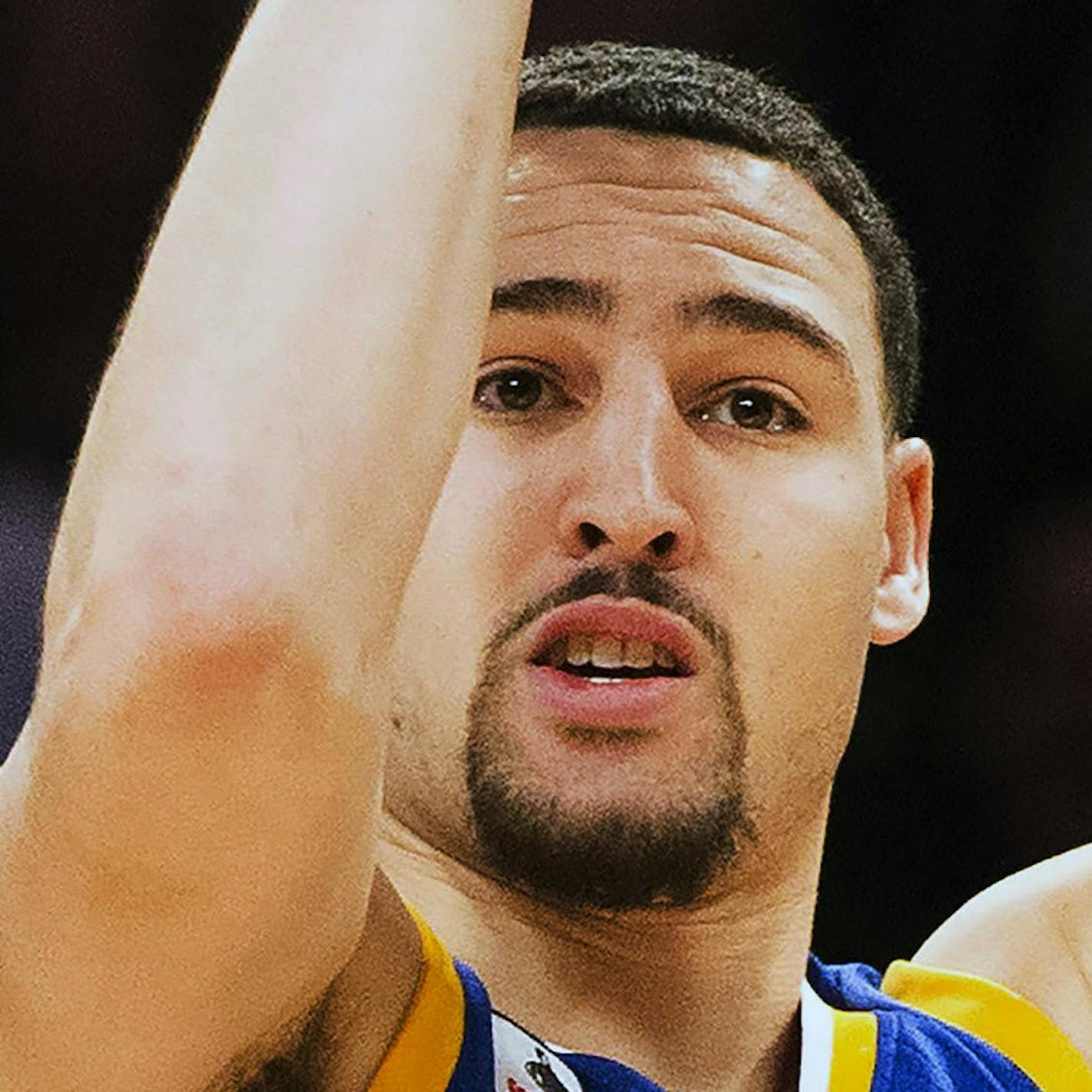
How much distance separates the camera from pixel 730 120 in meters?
1.38

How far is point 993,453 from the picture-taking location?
2359 millimetres

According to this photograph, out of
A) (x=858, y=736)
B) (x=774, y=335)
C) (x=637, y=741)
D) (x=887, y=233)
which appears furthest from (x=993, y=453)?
(x=637, y=741)

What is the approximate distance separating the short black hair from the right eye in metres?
0.20

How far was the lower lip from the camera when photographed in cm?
119

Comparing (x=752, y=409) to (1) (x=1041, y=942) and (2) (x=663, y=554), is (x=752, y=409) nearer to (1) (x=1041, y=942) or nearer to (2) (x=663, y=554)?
(2) (x=663, y=554)

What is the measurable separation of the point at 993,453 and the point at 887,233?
92cm

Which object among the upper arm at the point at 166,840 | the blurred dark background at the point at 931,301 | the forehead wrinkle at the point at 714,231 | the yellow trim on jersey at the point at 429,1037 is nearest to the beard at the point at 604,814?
the yellow trim on jersey at the point at 429,1037

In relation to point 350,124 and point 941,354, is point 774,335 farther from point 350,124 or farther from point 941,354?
point 941,354

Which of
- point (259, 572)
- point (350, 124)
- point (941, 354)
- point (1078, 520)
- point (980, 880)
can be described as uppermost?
point (350, 124)

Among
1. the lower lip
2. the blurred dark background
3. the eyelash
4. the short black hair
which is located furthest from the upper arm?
the blurred dark background

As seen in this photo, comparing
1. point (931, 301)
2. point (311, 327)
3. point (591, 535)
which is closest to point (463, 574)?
point (591, 535)

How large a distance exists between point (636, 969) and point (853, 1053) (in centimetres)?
15

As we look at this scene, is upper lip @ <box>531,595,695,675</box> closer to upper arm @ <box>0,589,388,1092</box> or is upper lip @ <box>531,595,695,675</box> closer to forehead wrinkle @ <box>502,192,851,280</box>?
forehead wrinkle @ <box>502,192,851,280</box>

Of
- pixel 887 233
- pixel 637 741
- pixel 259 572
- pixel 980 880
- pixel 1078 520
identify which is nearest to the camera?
pixel 259 572
